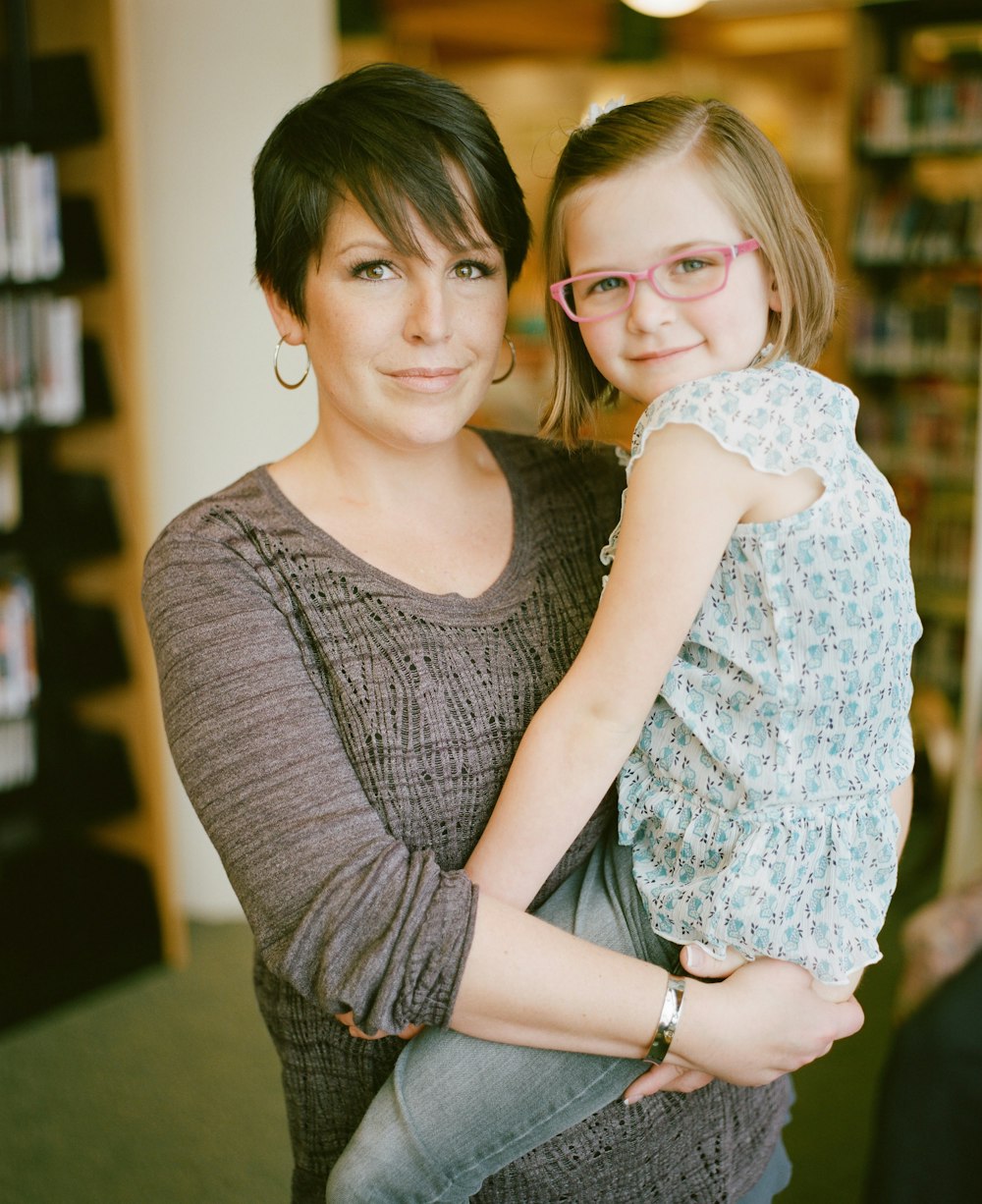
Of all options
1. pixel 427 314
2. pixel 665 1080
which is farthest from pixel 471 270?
pixel 665 1080

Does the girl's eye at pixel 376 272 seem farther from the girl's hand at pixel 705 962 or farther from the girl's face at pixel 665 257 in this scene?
the girl's hand at pixel 705 962

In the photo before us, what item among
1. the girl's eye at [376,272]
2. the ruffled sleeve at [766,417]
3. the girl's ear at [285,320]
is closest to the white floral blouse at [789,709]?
the ruffled sleeve at [766,417]

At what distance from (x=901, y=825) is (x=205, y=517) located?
86 cm

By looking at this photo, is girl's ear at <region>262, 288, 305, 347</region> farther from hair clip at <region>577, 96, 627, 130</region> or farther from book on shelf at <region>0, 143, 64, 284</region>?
book on shelf at <region>0, 143, 64, 284</region>

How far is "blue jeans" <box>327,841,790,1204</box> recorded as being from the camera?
1131 millimetres

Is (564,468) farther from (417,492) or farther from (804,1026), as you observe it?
(804,1026)

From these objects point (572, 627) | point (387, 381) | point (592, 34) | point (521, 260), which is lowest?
point (572, 627)

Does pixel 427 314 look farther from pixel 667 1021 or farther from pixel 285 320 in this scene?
pixel 667 1021

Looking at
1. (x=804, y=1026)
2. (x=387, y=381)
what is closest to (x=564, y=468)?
(x=387, y=381)

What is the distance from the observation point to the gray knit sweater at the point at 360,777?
3.46 ft

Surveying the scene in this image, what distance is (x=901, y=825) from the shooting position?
4.30ft

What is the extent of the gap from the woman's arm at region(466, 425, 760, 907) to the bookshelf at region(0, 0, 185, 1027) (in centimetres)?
228

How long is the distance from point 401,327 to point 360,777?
49 centimetres

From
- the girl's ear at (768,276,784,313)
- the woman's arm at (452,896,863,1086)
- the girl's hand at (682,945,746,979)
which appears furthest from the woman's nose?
the girl's hand at (682,945,746,979)
